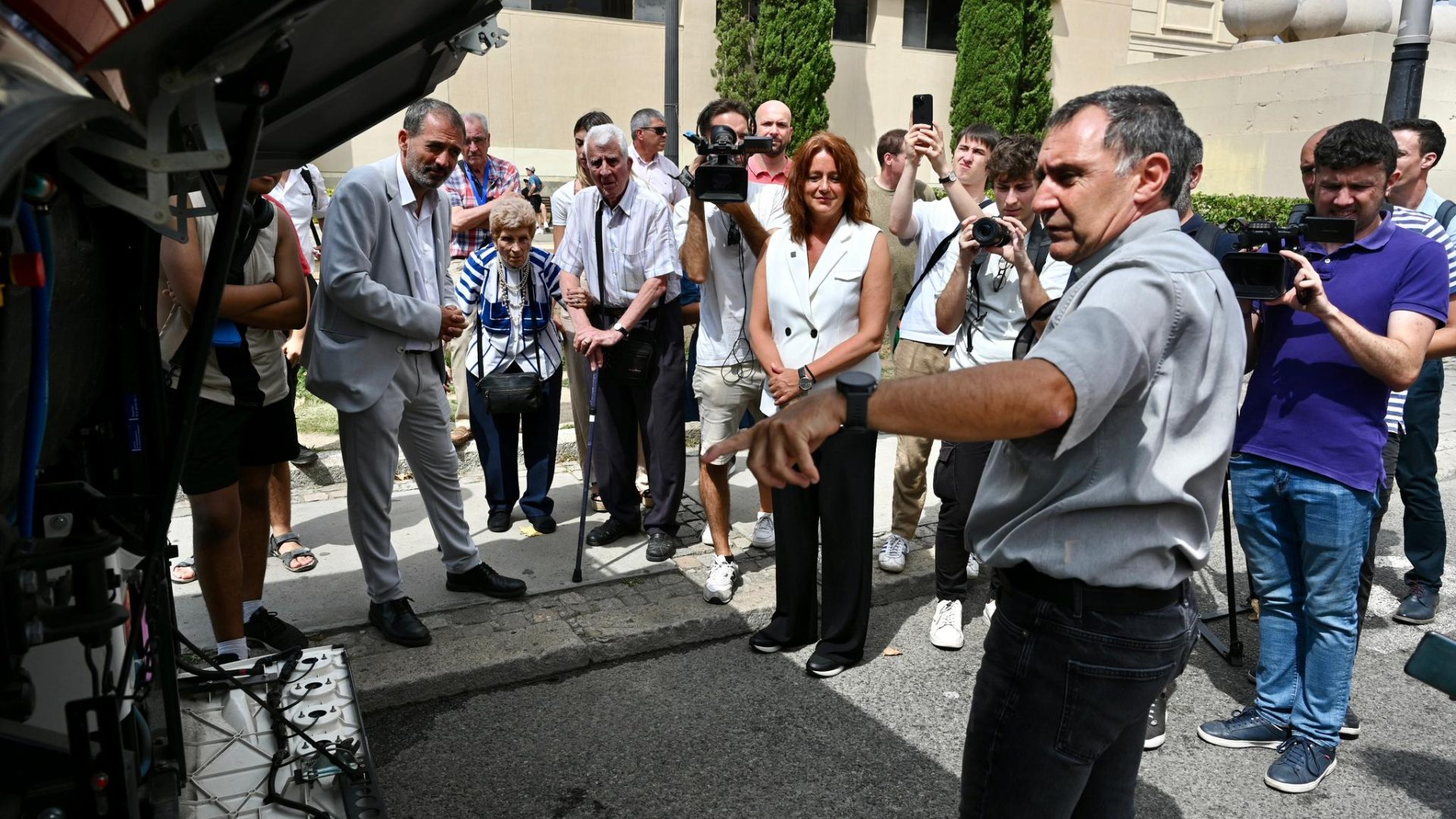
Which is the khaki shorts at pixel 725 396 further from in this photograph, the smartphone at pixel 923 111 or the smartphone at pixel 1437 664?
the smartphone at pixel 1437 664

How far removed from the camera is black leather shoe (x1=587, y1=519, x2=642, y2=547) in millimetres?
5480

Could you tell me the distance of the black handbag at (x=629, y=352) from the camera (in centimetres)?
534

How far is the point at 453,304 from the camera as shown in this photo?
4.62 meters

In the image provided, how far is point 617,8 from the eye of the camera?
18188 millimetres

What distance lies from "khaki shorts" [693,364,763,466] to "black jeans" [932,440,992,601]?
927mm

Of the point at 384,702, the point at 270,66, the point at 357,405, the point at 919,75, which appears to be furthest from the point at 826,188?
the point at 919,75

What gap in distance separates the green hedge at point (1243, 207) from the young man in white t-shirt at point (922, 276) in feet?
33.4

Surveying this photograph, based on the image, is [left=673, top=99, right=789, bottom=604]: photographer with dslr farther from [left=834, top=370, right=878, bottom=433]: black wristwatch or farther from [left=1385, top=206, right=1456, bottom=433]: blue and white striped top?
[left=834, top=370, right=878, bottom=433]: black wristwatch

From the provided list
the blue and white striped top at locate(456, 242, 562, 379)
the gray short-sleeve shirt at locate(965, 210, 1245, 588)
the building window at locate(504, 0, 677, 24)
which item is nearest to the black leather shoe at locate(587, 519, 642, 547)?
the blue and white striped top at locate(456, 242, 562, 379)

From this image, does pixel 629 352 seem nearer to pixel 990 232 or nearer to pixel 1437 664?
pixel 990 232

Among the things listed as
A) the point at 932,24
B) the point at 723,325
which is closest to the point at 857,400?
the point at 723,325

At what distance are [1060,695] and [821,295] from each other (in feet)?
8.27

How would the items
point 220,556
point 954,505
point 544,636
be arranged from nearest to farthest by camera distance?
point 220,556 < point 544,636 < point 954,505

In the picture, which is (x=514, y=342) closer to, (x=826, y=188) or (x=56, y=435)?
(x=826, y=188)
